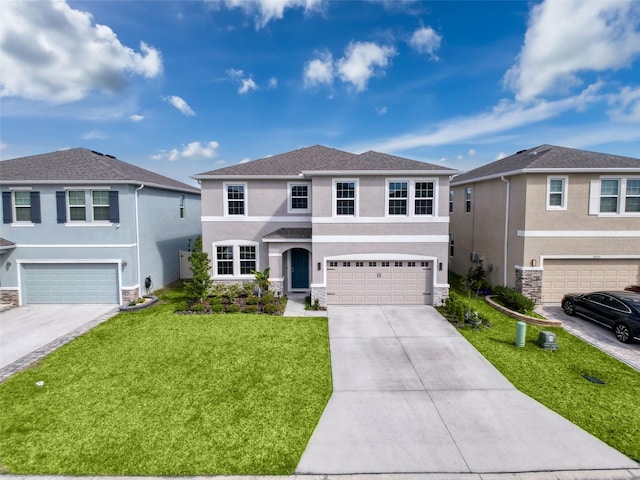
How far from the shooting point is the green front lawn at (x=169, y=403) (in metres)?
5.35

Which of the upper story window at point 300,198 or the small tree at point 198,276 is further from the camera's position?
the upper story window at point 300,198

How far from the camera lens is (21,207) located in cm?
1405

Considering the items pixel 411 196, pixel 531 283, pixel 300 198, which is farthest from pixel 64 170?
pixel 531 283

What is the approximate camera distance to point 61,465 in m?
5.23

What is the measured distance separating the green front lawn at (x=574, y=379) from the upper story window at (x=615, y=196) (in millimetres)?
6179

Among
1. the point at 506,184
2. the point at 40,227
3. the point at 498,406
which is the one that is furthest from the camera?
the point at 506,184

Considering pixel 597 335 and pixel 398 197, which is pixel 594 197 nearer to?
pixel 597 335

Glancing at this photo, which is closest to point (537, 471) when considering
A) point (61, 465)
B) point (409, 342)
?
point (409, 342)

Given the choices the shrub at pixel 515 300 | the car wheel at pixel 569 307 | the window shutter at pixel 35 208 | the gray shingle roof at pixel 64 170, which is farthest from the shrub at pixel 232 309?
the car wheel at pixel 569 307

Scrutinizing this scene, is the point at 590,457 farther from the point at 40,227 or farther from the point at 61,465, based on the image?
the point at 40,227

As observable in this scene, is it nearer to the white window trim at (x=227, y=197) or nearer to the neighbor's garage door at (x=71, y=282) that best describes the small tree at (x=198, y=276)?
the white window trim at (x=227, y=197)

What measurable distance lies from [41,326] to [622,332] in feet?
64.2

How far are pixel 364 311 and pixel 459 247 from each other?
999cm

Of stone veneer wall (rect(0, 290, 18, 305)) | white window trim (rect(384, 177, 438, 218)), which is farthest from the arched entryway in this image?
stone veneer wall (rect(0, 290, 18, 305))
